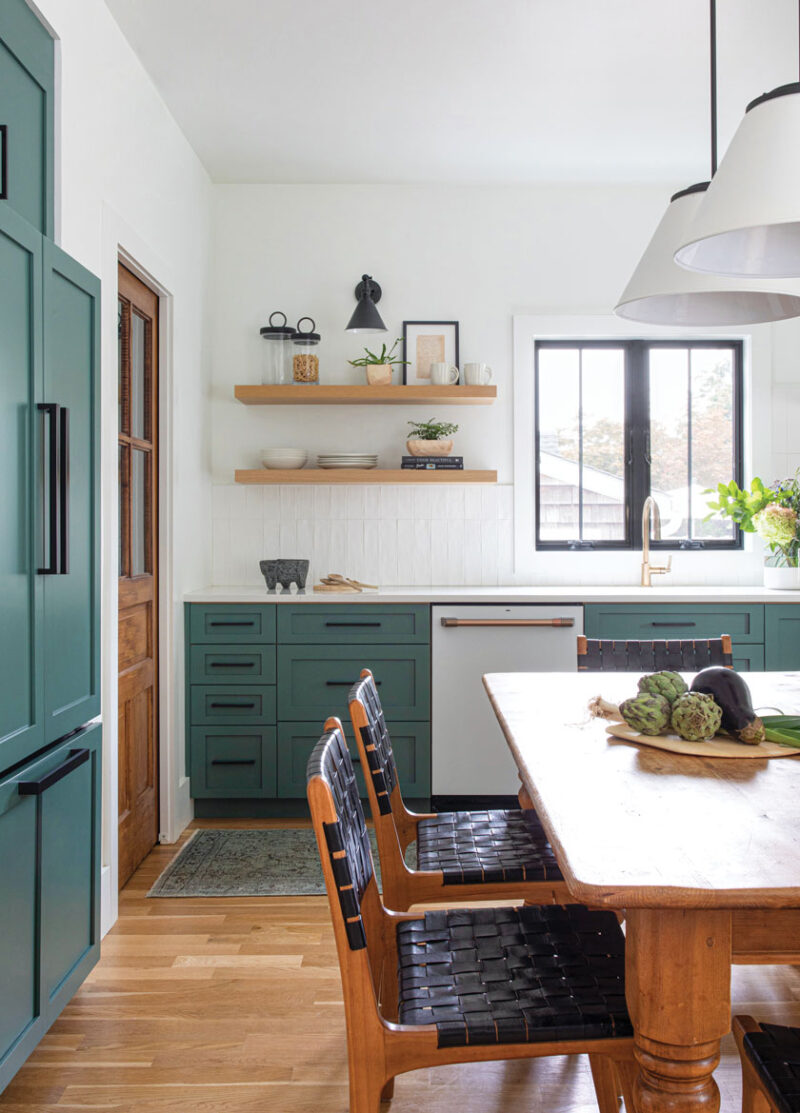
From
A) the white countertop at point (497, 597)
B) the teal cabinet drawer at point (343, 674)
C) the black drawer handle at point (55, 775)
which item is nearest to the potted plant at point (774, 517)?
the white countertop at point (497, 597)

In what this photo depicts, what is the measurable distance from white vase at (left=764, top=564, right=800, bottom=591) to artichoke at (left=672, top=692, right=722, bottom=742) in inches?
97.0

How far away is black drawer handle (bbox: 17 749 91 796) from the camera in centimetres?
186

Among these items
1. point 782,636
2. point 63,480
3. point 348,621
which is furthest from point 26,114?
point 782,636

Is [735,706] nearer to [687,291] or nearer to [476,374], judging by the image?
[687,291]

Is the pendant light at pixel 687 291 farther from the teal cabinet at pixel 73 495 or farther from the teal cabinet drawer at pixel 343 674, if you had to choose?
the teal cabinet drawer at pixel 343 674

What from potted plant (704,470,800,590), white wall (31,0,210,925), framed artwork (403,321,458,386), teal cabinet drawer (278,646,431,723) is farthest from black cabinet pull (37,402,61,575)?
potted plant (704,470,800,590)

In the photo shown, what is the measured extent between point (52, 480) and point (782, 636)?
3086 mm

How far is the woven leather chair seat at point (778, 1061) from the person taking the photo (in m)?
1.18

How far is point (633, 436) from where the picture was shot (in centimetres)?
454

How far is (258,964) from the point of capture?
8.35ft

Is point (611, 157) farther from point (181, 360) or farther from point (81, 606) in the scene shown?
point (81, 606)

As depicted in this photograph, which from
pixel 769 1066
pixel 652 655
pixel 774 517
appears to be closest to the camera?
pixel 769 1066

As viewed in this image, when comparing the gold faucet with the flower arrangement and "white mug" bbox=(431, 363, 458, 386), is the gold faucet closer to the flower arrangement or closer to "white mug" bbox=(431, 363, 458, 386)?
the flower arrangement

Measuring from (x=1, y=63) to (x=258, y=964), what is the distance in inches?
94.4
